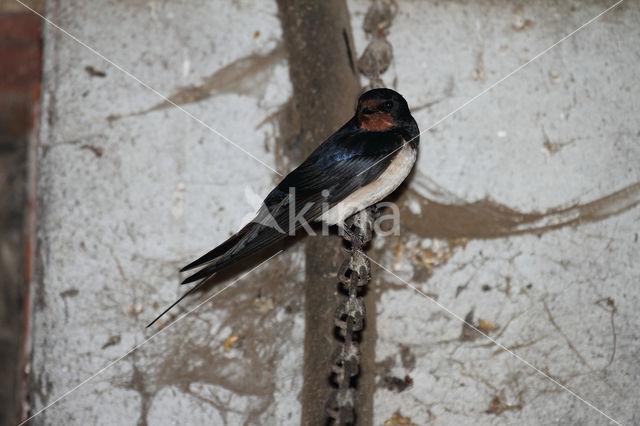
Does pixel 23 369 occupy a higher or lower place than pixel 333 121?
lower

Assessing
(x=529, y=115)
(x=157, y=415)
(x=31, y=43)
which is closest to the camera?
(x=157, y=415)

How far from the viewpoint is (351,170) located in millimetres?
1347

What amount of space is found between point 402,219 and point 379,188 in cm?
21

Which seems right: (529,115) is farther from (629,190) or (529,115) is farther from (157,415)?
(157,415)

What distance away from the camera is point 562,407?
59.7 inches

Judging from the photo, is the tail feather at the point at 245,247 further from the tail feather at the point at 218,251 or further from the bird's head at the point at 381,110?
the bird's head at the point at 381,110

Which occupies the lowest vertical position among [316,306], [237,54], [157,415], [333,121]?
[157,415]

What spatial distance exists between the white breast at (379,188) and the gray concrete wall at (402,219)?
7.0 inches

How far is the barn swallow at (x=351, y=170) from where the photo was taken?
4.36 ft

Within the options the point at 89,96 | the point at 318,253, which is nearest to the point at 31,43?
the point at 89,96

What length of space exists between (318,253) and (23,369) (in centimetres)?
86

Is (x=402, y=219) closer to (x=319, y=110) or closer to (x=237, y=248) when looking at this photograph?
(x=319, y=110)

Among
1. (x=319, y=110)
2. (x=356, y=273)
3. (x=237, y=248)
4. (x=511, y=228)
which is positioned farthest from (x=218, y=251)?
(x=511, y=228)

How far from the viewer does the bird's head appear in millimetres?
1332
